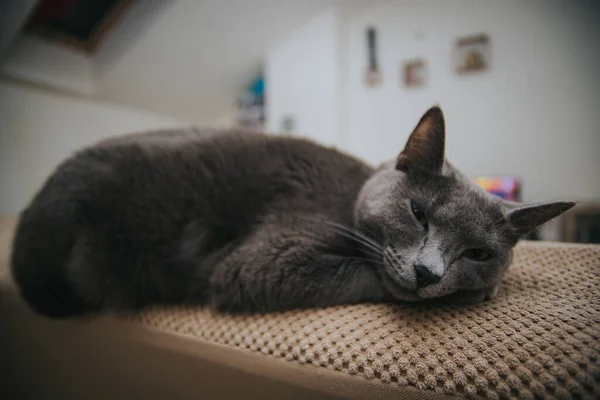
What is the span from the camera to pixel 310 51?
2.68m

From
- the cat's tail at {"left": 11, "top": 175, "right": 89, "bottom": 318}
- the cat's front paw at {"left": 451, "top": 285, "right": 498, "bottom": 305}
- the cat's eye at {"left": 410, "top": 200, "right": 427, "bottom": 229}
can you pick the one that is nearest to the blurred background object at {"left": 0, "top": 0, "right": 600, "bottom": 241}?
the cat's eye at {"left": 410, "top": 200, "right": 427, "bottom": 229}

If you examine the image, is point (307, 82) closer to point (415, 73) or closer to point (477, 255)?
point (415, 73)

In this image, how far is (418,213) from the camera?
2.19ft

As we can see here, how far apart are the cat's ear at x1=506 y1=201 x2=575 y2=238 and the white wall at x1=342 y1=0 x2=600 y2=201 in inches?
6.0

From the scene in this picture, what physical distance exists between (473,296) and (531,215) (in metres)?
A: 0.19

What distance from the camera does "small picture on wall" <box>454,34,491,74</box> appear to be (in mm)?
966

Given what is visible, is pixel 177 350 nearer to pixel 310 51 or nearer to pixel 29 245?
pixel 29 245

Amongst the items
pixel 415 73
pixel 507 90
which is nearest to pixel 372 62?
pixel 415 73

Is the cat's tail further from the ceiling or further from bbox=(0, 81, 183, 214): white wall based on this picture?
the ceiling

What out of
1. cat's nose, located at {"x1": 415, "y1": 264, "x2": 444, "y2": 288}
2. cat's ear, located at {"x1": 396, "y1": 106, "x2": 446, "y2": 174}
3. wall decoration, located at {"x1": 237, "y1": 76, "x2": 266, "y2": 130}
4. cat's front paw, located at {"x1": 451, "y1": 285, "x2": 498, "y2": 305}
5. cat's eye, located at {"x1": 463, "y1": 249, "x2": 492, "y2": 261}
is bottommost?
cat's front paw, located at {"x1": 451, "y1": 285, "x2": 498, "y2": 305}

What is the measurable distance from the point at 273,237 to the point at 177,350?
12.2 inches

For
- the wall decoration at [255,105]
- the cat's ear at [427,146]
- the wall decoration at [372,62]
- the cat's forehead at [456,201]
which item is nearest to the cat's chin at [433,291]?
the cat's forehead at [456,201]

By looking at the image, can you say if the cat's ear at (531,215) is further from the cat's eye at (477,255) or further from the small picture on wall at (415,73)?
the small picture on wall at (415,73)

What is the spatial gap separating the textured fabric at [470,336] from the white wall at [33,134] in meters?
2.07
